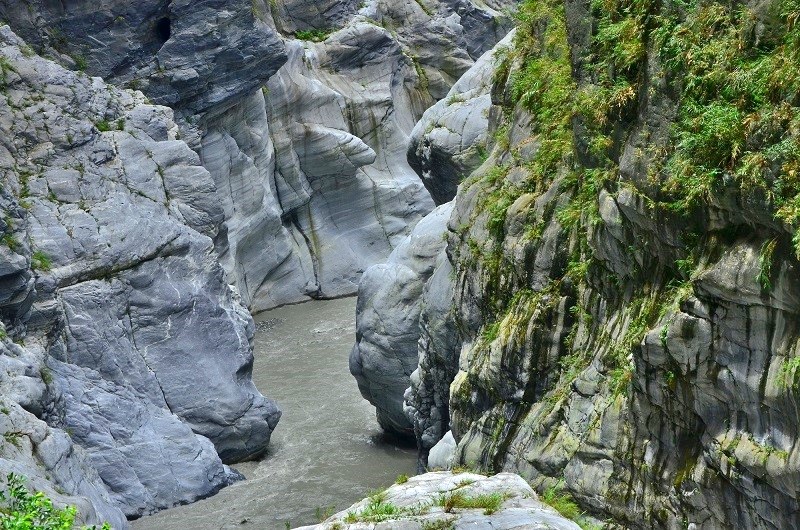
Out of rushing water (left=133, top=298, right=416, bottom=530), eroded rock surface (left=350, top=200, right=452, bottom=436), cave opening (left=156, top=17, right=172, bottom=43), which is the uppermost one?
cave opening (left=156, top=17, right=172, bottom=43)

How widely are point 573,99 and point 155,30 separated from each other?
2138cm

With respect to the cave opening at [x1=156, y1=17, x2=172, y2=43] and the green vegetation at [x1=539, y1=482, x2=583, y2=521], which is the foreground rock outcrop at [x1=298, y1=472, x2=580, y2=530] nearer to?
the green vegetation at [x1=539, y1=482, x2=583, y2=521]

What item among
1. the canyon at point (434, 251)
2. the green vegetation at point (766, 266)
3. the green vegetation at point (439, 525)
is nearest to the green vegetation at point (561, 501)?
the canyon at point (434, 251)

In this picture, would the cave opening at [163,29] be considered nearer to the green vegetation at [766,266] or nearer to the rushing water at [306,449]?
the rushing water at [306,449]

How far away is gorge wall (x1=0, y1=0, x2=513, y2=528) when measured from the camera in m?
22.0

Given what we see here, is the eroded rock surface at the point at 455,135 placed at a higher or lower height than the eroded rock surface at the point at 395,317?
higher

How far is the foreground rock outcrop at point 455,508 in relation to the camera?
11.4m

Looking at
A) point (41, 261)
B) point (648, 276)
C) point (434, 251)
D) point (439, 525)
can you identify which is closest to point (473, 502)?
point (439, 525)

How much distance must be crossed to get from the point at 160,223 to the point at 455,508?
16077 mm

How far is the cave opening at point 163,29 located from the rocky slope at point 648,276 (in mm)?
18782

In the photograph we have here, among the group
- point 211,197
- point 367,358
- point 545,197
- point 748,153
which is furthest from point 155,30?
point 748,153

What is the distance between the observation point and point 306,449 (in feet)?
85.4

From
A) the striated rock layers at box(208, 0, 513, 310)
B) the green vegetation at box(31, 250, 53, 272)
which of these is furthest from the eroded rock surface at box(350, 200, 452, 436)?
the striated rock layers at box(208, 0, 513, 310)

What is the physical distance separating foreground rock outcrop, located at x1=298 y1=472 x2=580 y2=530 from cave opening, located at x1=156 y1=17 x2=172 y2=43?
2382 cm
